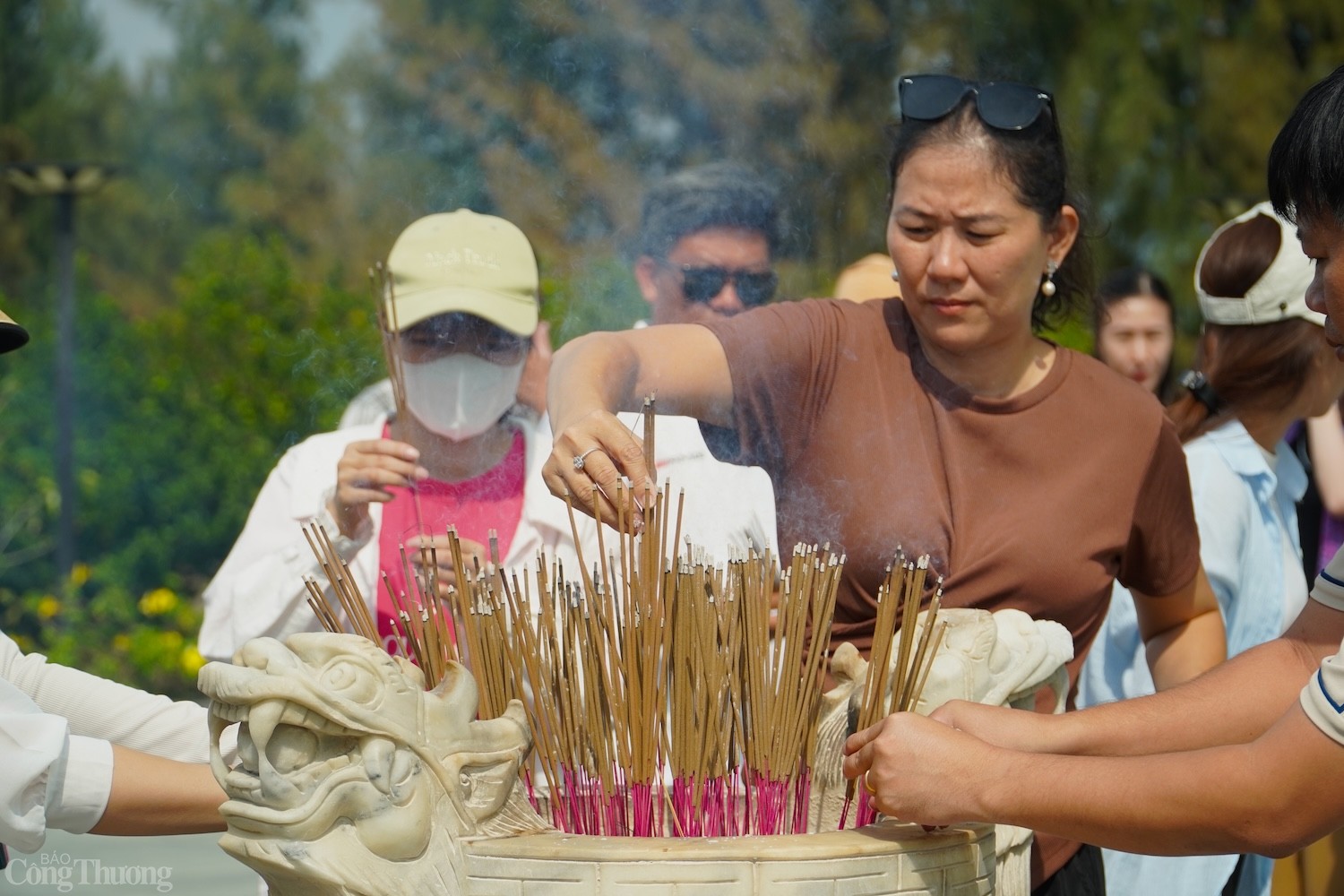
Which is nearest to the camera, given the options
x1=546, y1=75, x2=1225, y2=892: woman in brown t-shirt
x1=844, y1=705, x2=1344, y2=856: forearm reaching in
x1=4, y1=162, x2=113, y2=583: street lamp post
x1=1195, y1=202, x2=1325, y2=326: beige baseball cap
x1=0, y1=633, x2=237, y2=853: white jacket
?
x1=844, y1=705, x2=1344, y2=856: forearm reaching in

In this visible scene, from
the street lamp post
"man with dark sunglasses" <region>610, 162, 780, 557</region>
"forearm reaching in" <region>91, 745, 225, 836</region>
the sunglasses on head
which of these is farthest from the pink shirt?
the street lamp post

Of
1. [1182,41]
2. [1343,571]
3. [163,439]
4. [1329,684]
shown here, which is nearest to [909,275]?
[1343,571]

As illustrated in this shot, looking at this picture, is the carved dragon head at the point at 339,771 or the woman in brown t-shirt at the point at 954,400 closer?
the carved dragon head at the point at 339,771

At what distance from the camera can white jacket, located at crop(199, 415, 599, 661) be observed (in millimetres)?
2174

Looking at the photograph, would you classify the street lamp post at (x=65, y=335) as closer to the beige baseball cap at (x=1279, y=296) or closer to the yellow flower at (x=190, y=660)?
the yellow flower at (x=190, y=660)

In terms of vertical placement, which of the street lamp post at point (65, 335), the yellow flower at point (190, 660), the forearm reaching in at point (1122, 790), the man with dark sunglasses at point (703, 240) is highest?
the street lamp post at point (65, 335)

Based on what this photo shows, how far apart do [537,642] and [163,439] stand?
20.7ft

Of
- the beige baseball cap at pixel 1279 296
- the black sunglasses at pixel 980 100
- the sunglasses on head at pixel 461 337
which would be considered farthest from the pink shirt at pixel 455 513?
the beige baseball cap at pixel 1279 296

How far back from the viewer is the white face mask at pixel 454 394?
214 centimetres

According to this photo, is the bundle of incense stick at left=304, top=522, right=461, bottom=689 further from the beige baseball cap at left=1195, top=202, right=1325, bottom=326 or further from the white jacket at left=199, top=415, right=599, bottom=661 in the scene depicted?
the beige baseball cap at left=1195, top=202, right=1325, bottom=326

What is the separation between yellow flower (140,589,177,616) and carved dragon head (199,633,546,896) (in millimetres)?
5409

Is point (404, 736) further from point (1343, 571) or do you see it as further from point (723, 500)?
point (1343, 571)

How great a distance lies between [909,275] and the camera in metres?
2.03

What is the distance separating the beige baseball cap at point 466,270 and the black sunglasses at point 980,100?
0.59 metres
